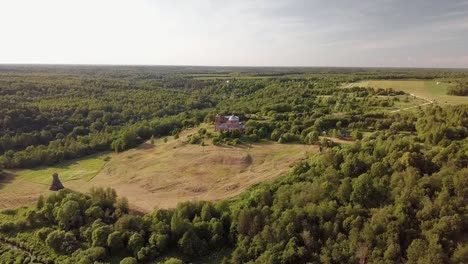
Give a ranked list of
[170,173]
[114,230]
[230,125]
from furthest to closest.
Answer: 1. [230,125]
2. [170,173]
3. [114,230]

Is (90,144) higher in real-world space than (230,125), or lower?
lower

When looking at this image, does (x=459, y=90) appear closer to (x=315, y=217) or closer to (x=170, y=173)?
(x=315, y=217)

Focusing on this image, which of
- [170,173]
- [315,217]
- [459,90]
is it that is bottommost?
[170,173]

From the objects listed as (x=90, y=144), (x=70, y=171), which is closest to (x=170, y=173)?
(x=70, y=171)

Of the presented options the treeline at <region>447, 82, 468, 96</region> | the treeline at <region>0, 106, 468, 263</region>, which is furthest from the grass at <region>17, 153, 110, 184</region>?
the treeline at <region>447, 82, 468, 96</region>

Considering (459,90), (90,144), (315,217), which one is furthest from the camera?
(90,144)

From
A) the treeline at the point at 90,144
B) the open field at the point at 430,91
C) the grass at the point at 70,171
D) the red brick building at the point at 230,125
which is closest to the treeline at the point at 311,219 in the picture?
the grass at the point at 70,171

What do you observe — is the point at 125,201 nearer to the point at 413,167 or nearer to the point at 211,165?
the point at 211,165

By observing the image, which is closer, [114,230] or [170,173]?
[114,230]

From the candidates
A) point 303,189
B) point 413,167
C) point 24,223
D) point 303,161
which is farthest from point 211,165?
point 413,167

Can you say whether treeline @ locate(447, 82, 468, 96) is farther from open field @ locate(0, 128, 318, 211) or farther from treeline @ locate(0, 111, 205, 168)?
treeline @ locate(0, 111, 205, 168)
